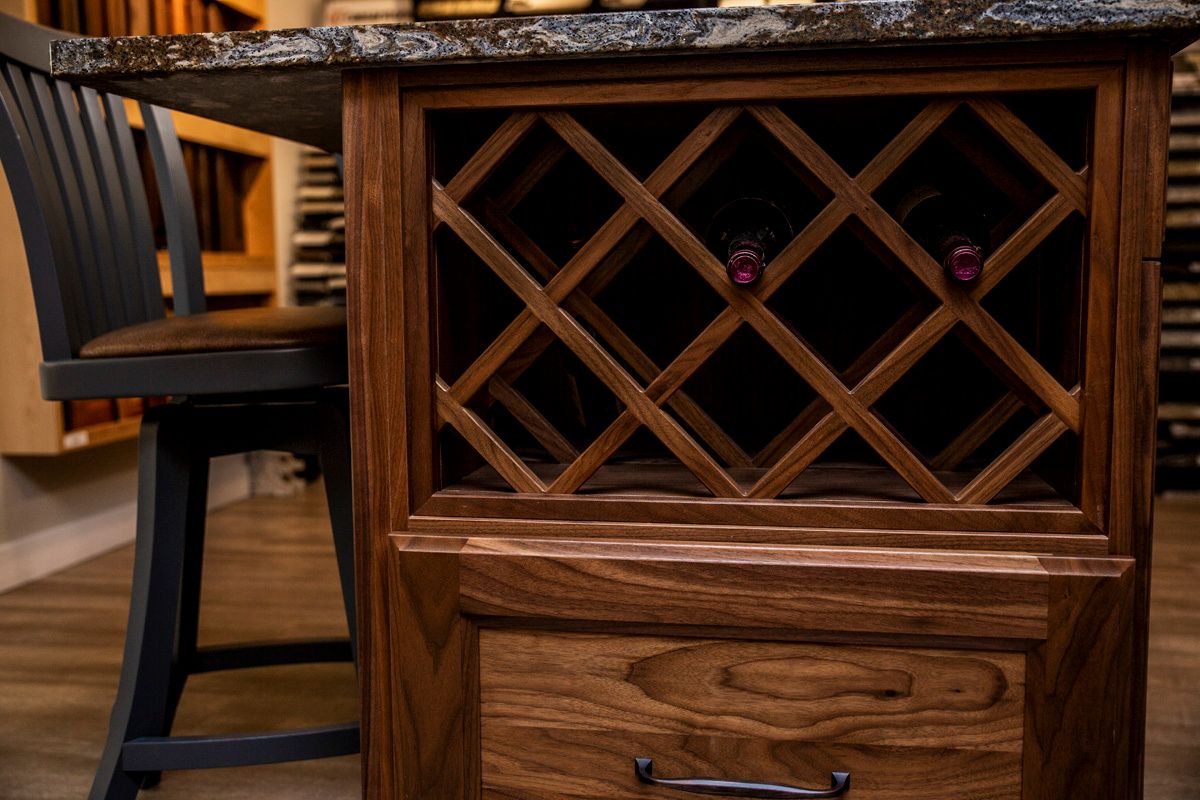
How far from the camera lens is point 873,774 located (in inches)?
37.5

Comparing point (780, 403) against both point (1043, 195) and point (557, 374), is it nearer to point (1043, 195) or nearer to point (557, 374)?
point (557, 374)

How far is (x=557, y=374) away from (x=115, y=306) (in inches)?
24.6

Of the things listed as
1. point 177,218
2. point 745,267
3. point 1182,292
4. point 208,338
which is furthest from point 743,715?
point 1182,292

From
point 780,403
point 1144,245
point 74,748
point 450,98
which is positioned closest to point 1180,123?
point 780,403

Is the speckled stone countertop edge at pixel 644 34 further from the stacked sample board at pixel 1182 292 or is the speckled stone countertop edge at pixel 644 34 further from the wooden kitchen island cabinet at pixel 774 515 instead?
the stacked sample board at pixel 1182 292

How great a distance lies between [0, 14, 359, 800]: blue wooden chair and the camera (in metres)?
1.21

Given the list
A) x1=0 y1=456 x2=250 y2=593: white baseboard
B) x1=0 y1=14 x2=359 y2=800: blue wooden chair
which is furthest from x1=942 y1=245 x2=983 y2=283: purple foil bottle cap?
x1=0 y1=456 x2=250 y2=593: white baseboard

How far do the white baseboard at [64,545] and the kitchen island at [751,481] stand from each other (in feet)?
6.19

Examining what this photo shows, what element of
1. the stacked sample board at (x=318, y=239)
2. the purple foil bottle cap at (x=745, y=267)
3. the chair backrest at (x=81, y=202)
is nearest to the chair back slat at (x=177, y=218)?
the chair backrest at (x=81, y=202)

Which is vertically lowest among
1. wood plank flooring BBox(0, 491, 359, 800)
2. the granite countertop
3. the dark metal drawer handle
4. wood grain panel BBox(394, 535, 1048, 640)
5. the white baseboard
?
wood plank flooring BBox(0, 491, 359, 800)

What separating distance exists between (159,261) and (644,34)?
2210mm

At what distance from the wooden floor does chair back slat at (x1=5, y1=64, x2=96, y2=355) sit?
0.69m

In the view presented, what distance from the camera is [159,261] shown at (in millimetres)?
2734

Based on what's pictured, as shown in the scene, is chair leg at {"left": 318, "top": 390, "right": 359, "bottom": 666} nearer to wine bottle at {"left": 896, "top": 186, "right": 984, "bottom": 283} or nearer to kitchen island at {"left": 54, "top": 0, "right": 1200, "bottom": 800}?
kitchen island at {"left": 54, "top": 0, "right": 1200, "bottom": 800}
